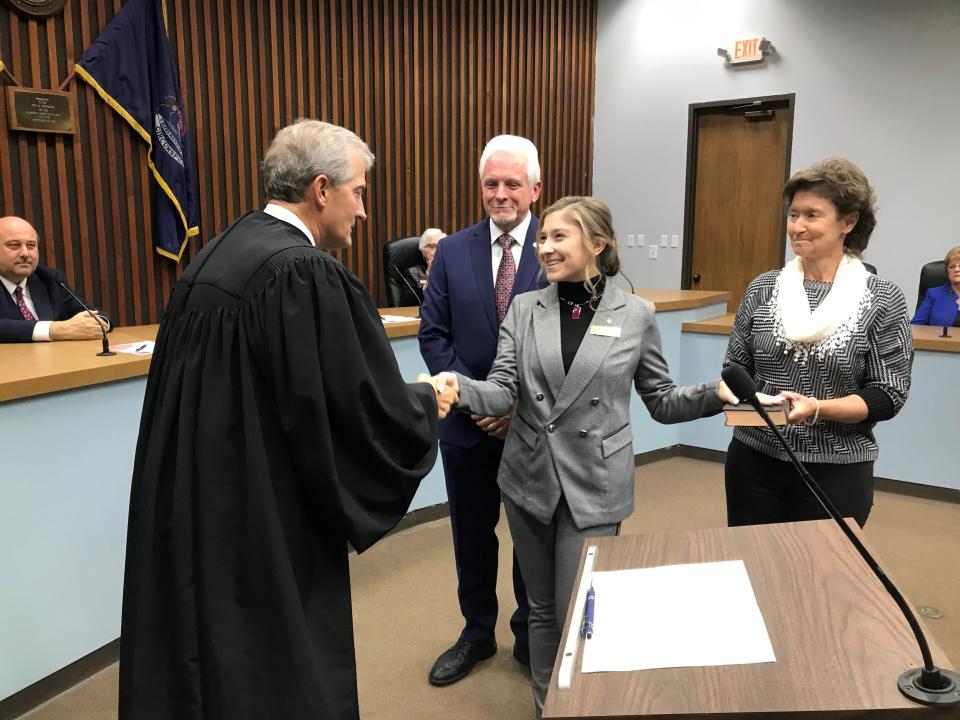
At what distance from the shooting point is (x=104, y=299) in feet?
16.0

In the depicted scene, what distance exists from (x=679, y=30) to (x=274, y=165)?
6.94 m

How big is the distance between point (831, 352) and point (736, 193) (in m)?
5.94

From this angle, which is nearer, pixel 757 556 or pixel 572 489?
pixel 757 556

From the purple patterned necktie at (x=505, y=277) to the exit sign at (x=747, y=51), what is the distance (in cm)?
558

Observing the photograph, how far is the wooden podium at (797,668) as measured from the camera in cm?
92

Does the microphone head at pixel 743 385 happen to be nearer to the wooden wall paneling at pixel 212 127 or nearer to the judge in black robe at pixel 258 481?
the judge in black robe at pixel 258 481

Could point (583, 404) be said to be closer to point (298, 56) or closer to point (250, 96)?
point (250, 96)

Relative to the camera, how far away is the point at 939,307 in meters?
4.80

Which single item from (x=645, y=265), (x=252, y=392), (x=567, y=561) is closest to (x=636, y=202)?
(x=645, y=265)

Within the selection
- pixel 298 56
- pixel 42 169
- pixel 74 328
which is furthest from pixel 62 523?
pixel 298 56

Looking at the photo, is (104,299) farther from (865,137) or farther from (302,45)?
(865,137)

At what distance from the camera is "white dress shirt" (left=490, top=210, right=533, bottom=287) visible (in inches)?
94.8

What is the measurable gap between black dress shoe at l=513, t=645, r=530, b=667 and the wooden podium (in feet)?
4.48

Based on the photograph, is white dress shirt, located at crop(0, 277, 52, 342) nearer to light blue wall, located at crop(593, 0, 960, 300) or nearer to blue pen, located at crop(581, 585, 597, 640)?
blue pen, located at crop(581, 585, 597, 640)
